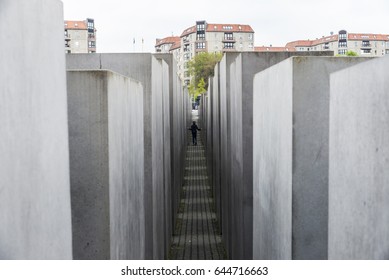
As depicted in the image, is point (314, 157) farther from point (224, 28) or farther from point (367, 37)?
point (367, 37)

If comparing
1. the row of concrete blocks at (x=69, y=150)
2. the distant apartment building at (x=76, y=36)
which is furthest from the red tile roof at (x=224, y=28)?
the row of concrete blocks at (x=69, y=150)

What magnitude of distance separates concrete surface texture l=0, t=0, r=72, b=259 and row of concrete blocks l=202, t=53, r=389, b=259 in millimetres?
1558

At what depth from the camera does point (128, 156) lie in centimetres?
507

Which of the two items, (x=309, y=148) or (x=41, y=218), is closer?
(x=41, y=218)

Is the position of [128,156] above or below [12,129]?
below

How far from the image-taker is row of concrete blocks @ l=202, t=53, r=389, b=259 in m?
2.51

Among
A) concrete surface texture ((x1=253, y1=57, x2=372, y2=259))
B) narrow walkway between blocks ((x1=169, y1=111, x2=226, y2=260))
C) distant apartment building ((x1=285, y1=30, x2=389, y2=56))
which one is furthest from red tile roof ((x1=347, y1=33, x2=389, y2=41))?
concrete surface texture ((x1=253, y1=57, x2=372, y2=259))

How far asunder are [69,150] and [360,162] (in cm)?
219

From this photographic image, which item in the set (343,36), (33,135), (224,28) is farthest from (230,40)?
(33,135)

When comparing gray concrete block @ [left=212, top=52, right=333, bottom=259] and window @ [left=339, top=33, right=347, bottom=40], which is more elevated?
window @ [left=339, top=33, right=347, bottom=40]

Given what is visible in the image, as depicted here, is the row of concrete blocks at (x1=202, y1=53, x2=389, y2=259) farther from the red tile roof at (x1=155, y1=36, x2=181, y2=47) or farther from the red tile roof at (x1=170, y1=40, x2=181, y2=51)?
the red tile roof at (x1=155, y1=36, x2=181, y2=47)
